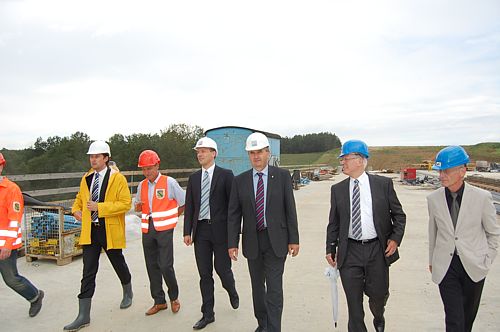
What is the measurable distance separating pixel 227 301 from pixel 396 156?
2574 inches

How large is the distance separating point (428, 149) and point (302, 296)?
7738 cm

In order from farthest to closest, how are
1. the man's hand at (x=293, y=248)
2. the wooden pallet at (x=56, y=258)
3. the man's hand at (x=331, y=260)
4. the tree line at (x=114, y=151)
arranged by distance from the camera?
the tree line at (x=114, y=151), the wooden pallet at (x=56, y=258), the man's hand at (x=293, y=248), the man's hand at (x=331, y=260)

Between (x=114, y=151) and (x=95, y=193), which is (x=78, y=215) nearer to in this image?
(x=95, y=193)

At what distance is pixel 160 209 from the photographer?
14.6ft

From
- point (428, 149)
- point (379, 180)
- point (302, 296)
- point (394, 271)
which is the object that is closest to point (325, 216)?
point (394, 271)

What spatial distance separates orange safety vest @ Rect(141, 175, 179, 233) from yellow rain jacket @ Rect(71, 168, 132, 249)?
255mm

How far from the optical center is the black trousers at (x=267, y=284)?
3.58 m

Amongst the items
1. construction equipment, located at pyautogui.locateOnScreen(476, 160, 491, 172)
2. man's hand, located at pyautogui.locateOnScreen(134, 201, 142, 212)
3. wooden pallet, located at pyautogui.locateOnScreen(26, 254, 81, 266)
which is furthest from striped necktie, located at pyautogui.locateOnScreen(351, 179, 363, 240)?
construction equipment, located at pyautogui.locateOnScreen(476, 160, 491, 172)

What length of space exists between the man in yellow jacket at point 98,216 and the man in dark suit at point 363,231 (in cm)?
246

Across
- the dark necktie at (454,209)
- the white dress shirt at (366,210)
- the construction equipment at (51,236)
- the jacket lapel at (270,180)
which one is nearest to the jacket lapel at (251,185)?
the jacket lapel at (270,180)

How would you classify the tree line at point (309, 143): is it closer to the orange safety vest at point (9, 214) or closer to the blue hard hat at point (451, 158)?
the orange safety vest at point (9, 214)

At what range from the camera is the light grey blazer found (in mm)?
2857

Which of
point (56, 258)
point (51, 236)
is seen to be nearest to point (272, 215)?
point (56, 258)

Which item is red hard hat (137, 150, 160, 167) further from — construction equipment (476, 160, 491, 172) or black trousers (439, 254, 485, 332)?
construction equipment (476, 160, 491, 172)
